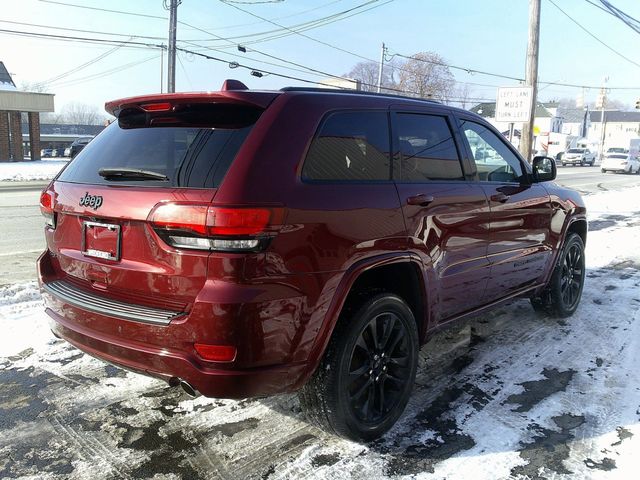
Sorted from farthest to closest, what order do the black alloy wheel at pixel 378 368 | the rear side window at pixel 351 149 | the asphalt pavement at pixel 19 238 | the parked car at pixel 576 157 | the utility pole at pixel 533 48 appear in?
the parked car at pixel 576 157, the utility pole at pixel 533 48, the asphalt pavement at pixel 19 238, the black alloy wheel at pixel 378 368, the rear side window at pixel 351 149

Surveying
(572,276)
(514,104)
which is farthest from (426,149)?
(514,104)

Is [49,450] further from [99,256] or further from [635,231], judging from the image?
[635,231]

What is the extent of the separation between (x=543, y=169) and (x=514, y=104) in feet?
31.3

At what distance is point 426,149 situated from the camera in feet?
11.5

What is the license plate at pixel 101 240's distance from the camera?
267 cm

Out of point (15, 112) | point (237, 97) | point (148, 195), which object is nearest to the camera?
point (148, 195)

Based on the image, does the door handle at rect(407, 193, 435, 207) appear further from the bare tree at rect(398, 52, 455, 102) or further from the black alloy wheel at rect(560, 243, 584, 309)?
the bare tree at rect(398, 52, 455, 102)

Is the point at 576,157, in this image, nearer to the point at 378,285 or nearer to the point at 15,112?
the point at 15,112

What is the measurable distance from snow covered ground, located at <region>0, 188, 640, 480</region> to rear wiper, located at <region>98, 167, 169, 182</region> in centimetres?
145

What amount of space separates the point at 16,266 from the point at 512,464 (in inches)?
248

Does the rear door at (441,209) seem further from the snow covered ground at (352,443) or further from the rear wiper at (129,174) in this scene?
the rear wiper at (129,174)

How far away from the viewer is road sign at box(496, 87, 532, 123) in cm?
1314

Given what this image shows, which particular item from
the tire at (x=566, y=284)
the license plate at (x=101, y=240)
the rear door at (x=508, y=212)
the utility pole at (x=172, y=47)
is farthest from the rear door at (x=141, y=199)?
the utility pole at (x=172, y=47)

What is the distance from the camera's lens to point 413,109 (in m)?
3.53
